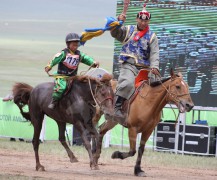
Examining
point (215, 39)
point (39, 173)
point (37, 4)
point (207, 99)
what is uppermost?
point (37, 4)

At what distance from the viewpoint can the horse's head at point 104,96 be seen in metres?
13.8

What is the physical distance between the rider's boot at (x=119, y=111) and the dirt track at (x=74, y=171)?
93 centimetres

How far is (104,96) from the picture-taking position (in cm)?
1383

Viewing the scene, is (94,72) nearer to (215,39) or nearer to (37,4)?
(215,39)

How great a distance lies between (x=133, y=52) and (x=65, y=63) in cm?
121

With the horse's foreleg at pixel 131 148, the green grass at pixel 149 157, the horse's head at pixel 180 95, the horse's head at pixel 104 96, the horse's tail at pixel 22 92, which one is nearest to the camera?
the horse's head at pixel 104 96

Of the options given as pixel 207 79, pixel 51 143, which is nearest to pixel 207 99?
pixel 207 79

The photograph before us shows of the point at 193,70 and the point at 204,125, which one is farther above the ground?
the point at 193,70

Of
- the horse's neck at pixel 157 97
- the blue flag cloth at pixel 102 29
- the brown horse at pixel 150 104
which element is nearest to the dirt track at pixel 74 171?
the brown horse at pixel 150 104

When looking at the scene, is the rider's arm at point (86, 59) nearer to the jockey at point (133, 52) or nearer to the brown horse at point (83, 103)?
the brown horse at point (83, 103)

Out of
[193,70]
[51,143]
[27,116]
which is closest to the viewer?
[27,116]

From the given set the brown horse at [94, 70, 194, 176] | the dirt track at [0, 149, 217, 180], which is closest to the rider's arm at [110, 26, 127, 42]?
the brown horse at [94, 70, 194, 176]

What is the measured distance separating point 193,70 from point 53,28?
1133cm

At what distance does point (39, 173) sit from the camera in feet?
45.0
